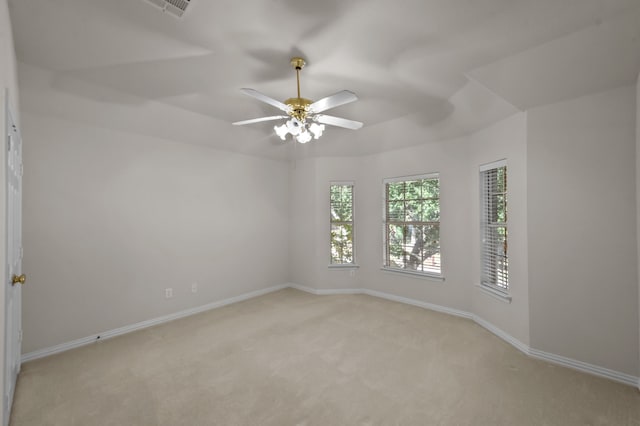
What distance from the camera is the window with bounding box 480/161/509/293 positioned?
3381 mm

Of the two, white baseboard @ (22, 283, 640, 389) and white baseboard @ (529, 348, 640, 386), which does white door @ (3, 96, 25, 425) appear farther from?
white baseboard @ (529, 348, 640, 386)

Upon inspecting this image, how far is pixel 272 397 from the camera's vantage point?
2250 mm

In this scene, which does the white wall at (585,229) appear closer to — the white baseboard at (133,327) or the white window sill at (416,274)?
the white window sill at (416,274)

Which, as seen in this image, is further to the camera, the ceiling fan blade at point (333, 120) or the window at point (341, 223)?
the window at point (341, 223)

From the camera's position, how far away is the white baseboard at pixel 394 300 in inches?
100

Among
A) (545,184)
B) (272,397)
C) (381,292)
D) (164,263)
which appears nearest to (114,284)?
(164,263)

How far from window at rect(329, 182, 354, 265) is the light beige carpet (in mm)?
1646

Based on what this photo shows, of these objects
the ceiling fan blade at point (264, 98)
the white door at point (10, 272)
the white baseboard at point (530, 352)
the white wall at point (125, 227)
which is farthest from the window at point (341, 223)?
the white door at point (10, 272)

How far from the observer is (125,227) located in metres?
3.51

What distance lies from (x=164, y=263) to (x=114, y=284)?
59 centimetres

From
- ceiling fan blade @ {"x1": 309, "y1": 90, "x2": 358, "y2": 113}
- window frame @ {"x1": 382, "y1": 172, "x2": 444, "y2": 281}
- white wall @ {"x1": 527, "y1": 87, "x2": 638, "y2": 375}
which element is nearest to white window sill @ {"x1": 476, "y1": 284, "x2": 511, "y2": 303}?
white wall @ {"x1": 527, "y1": 87, "x2": 638, "y2": 375}

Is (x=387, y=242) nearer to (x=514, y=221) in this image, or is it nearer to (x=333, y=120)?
(x=514, y=221)

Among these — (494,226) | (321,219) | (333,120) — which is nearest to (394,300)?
(321,219)

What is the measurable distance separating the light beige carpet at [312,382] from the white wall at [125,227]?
1.47 feet
